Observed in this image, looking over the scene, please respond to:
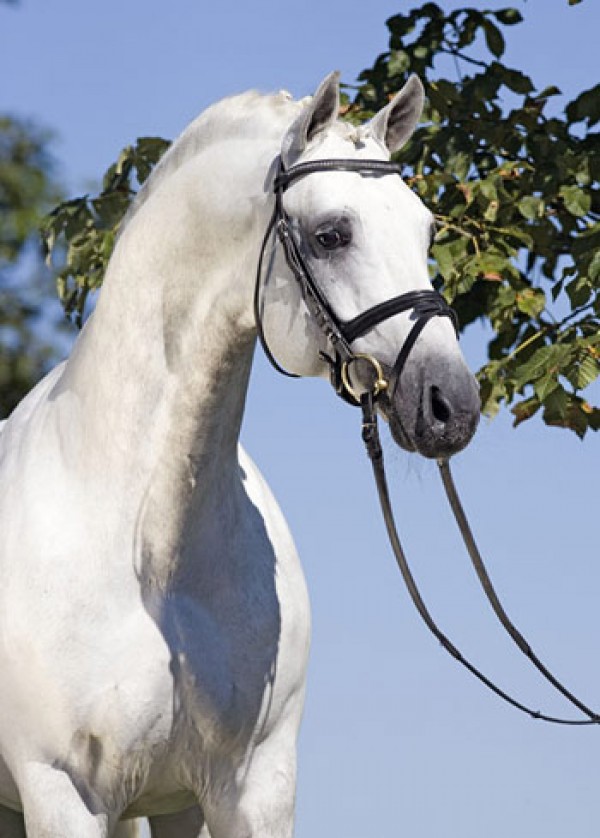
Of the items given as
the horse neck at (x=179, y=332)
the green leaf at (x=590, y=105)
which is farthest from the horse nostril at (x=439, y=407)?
the green leaf at (x=590, y=105)

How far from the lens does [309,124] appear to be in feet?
14.0

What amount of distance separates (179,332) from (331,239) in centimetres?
49

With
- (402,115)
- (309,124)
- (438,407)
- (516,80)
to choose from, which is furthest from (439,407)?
(516,80)

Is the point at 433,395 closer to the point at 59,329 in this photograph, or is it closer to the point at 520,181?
the point at 520,181

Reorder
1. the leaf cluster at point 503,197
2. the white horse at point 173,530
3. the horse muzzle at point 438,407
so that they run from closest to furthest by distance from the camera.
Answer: the horse muzzle at point 438,407 < the white horse at point 173,530 < the leaf cluster at point 503,197

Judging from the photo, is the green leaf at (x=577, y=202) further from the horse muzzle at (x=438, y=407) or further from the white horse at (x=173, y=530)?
the horse muzzle at (x=438, y=407)

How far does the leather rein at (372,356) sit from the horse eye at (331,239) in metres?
0.06

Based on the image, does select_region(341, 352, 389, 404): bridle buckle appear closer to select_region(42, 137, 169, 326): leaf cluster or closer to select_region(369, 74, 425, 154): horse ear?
select_region(369, 74, 425, 154): horse ear

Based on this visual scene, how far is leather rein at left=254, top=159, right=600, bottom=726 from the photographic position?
4.07 m

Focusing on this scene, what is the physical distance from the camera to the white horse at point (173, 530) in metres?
4.35

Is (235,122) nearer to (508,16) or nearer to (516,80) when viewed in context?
(516,80)

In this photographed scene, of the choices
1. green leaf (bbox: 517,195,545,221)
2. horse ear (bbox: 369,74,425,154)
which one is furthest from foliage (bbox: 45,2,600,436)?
horse ear (bbox: 369,74,425,154)

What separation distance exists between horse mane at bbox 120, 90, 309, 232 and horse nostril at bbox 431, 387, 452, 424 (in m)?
0.81

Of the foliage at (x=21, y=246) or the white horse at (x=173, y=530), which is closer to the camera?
the white horse at (x=173, y=530)
